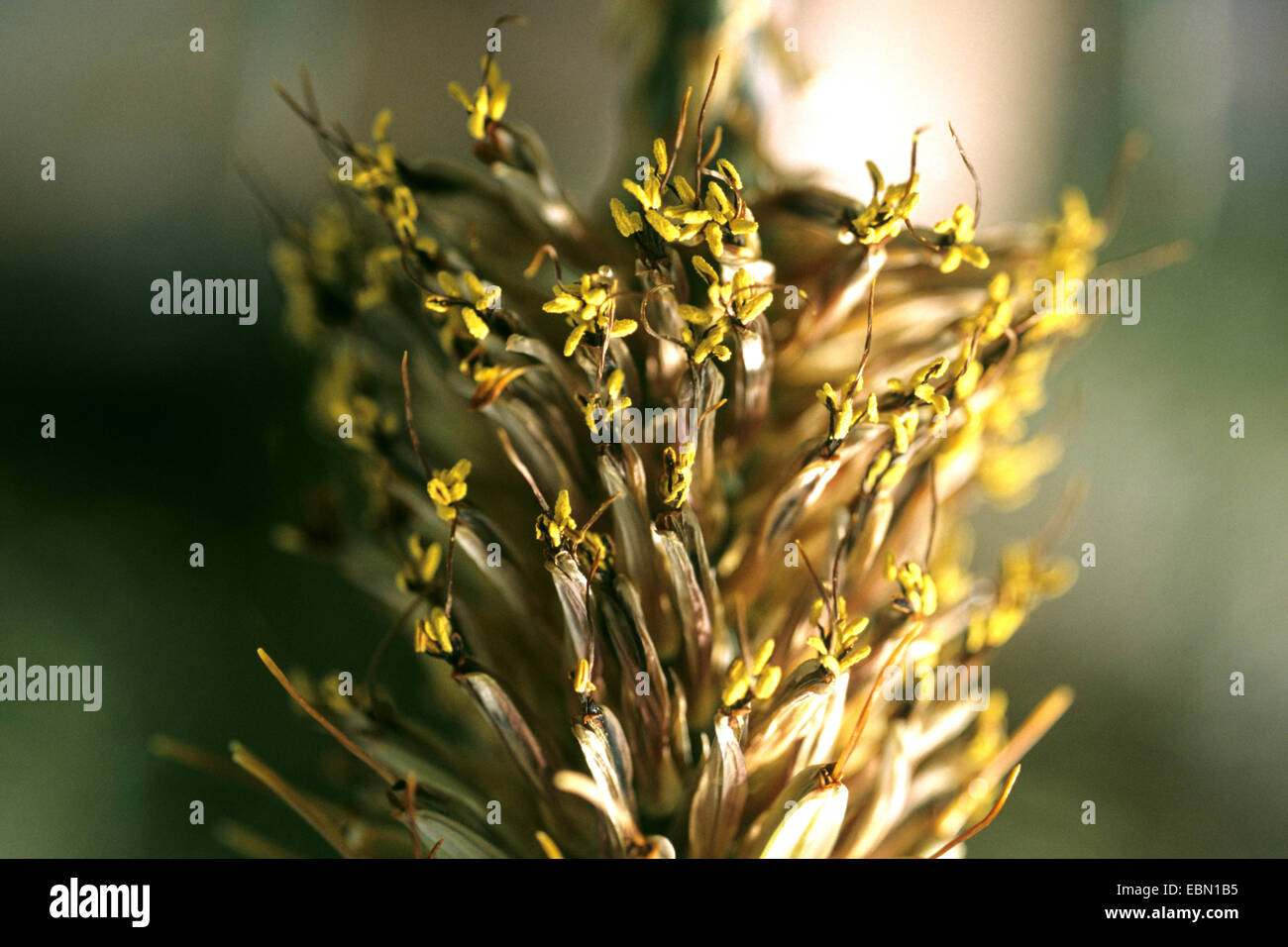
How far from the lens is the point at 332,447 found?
155 centimetres

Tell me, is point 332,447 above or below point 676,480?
above

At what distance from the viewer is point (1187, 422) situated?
6.20 feet

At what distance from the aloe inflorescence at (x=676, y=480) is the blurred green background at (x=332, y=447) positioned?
1.86 feet

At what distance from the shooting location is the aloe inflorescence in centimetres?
88

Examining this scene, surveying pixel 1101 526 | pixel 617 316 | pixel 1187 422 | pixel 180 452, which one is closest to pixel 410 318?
pixel 617 316

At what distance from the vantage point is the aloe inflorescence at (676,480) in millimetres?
881

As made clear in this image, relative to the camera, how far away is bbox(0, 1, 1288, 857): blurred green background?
1.63 meters

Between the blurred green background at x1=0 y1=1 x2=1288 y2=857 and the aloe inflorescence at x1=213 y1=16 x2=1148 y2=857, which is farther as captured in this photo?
the blurred green background at x1=0 y1=1 x2=1288 y2=857

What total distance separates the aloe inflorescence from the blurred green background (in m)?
0.57

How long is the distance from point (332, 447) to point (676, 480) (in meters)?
0.89

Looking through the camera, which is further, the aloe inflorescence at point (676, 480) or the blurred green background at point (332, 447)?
the blurred green background at point (332, 447)

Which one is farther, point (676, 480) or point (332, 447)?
point (332, 447)

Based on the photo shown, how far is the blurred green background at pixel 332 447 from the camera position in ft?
5.36
